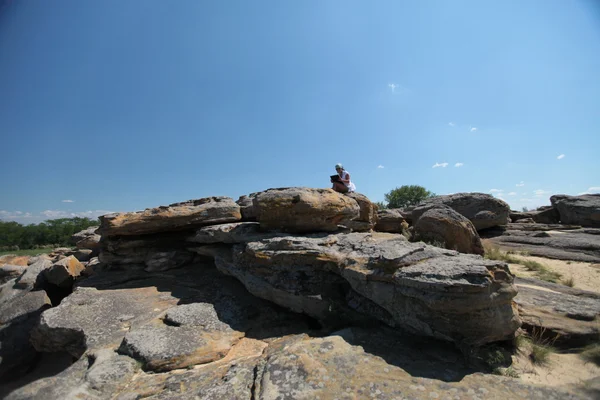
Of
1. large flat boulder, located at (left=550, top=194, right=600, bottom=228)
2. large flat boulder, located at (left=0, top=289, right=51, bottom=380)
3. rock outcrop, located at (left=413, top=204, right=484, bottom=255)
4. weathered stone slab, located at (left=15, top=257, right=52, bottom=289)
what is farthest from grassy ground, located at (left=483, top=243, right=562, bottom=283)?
weathered stone slab, located at (left=15, top=257, right=52, bottom=289)

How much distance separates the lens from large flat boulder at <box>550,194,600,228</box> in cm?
1549

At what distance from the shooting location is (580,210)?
16.1m

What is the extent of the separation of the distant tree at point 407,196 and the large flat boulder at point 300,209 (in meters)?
43.6

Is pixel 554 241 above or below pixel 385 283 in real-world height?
below

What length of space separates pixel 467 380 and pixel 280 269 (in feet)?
12.3

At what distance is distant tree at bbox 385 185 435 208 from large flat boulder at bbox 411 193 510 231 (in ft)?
102

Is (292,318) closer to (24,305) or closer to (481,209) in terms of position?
(24,305)

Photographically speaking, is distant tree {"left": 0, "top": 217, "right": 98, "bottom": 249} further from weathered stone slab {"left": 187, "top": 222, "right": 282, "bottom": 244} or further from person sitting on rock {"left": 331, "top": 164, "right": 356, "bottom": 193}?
person sitting on rock {"left": 331, "top": 164, "right": 356, "bottom": 193}

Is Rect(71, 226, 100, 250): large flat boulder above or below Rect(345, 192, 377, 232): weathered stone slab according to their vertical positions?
below

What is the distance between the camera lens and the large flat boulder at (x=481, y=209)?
15.3 metres

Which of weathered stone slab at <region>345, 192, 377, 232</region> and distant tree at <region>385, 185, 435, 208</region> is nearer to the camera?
weathered stone slab at <region>345, 192, 377, 232</region>

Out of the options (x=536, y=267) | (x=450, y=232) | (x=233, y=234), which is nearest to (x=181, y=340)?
(x=233, y=234)

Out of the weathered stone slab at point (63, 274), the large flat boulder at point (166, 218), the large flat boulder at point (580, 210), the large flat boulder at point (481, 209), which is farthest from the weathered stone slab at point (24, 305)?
the large flat boulder at point (580, 210)

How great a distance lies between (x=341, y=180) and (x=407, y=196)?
142 ft
